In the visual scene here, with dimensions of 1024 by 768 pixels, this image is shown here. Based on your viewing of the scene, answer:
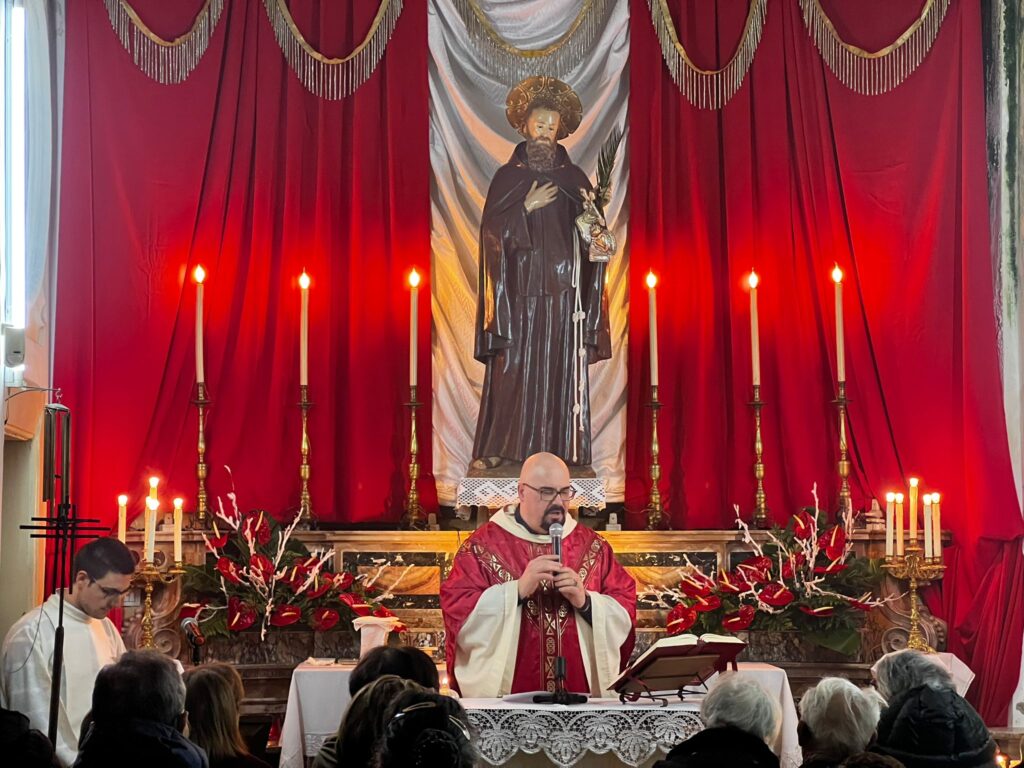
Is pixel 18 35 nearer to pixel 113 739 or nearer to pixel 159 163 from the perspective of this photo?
pixel 159 163

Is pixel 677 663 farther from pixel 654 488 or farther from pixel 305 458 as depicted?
pixel 305 458

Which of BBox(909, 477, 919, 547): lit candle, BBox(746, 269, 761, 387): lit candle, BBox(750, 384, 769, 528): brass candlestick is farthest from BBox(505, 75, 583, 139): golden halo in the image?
BBox(909, 477, 919, 547): lit candle

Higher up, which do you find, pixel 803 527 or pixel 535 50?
pixel 535 50

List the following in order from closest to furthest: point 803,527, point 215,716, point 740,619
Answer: point 215,716 → point 740,619 → point 803,527

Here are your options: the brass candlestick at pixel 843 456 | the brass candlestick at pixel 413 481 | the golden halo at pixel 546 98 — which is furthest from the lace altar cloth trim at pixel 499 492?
the golden halo at pixel 546 98

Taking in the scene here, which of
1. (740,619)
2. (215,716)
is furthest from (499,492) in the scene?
(215,716)

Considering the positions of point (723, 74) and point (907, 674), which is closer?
point (907, 674)

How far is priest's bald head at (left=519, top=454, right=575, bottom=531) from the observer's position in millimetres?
6535

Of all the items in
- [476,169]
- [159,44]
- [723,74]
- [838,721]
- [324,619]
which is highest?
[159,44]

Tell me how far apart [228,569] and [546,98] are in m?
3.23

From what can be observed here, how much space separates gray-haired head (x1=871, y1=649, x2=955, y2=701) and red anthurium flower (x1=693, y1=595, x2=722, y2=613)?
3250mm

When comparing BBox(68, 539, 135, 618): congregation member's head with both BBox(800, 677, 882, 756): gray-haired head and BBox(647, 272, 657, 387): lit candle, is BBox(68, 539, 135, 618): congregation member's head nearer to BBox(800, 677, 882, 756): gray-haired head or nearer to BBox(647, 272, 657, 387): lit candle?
BBox(800, 677, 882, 756): gray-haired head

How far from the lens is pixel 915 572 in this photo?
312 inches

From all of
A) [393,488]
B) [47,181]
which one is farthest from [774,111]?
[47,181]
